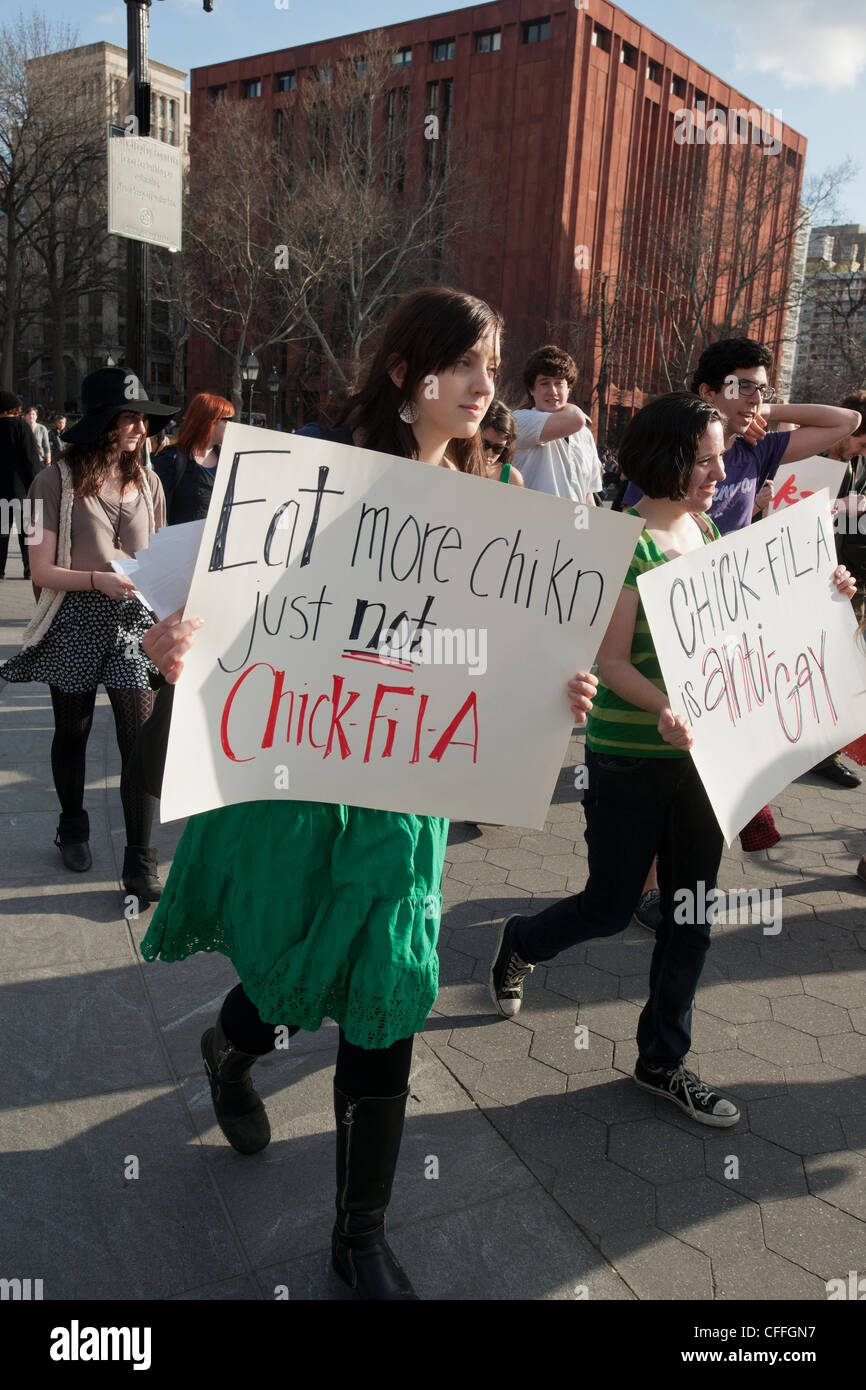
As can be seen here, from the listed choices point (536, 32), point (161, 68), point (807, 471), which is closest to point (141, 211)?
point (807, 471)

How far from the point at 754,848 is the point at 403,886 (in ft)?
6.76

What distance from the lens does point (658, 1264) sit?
2.08 metres

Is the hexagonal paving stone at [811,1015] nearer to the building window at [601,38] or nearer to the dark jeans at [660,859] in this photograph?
the dark jeans at [660,859]

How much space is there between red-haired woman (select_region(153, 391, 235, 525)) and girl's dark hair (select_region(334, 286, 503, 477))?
120 inches

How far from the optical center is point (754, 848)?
3537 mm

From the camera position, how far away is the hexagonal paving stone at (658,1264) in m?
2.01

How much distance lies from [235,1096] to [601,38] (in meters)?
57.6

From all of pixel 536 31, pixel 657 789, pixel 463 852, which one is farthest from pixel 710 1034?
pixel 536 31

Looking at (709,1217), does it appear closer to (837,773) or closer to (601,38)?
(837,773)

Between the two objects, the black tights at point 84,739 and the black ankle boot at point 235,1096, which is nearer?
the black ankle boot at point 235,1096

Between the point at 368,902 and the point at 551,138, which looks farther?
the point at 551,138

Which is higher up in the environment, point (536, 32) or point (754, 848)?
point (536, 32)

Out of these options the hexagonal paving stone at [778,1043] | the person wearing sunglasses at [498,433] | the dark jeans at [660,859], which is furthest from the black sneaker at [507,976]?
the person wearing sunglasses at [498,433]
